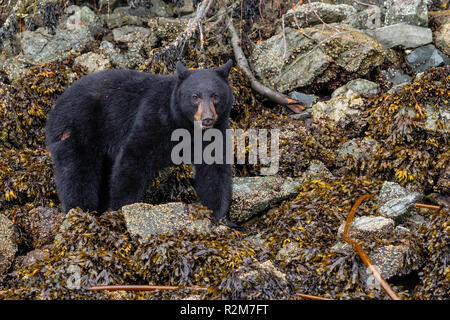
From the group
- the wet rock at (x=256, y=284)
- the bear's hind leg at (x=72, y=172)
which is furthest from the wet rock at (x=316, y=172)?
the bear's hind leg at (x=72, y=172)

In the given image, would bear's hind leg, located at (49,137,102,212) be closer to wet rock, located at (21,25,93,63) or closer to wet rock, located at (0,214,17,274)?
wet rock, located at (0,214,17,274)

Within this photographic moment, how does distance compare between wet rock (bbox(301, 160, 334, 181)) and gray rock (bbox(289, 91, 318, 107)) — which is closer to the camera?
wet rock (bbox(301, 160, 334, 181))

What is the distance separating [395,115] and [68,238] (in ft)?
12.3

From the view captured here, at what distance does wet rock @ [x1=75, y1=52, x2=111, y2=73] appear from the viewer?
692 centimetres

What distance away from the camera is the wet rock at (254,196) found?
17.7ft

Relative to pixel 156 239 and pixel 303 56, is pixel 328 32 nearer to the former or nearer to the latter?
pixel 303 56

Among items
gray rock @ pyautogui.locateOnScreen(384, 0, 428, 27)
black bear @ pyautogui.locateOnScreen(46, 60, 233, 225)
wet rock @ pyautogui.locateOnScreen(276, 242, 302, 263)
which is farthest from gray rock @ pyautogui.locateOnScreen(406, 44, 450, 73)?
wet rock @ pyautogui.locateOnScreen(276, 242, 302, 263)

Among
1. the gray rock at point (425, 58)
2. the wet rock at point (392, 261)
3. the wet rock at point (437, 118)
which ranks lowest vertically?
the wet rock at point (392, 261)

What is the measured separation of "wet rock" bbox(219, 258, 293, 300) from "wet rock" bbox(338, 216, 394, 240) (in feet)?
2.78

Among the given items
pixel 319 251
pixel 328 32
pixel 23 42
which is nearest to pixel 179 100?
pixel 319 251

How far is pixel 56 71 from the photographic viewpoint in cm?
668

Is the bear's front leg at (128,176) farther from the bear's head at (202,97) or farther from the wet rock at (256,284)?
the wet rock at (256,284)

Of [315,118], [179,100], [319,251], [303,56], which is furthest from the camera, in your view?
[303,56]

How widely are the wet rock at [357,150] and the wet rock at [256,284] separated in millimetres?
2505
